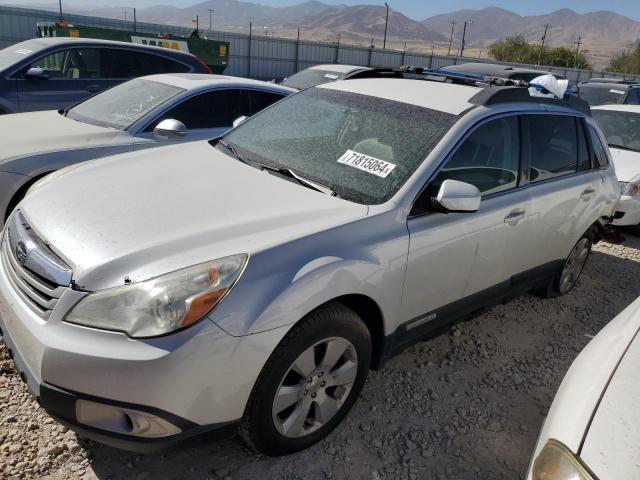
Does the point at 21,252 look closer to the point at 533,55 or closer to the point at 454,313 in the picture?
the point at 454,313

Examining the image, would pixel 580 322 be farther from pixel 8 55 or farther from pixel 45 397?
pixel 8 55

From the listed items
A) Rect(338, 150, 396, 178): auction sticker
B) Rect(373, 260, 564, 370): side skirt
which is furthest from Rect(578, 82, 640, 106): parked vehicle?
Rect(338, 150, 396, 178): auction sticker

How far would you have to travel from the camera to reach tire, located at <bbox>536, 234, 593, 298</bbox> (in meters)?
4.35

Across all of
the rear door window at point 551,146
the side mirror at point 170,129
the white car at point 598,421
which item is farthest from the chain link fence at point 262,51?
the white car at point 598,421

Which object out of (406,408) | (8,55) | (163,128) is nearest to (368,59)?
(8,55)

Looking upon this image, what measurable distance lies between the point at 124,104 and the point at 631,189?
566 cm

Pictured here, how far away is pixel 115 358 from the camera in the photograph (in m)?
1.85

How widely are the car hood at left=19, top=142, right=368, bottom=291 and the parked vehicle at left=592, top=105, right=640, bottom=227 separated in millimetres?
4929

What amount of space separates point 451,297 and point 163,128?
266cm

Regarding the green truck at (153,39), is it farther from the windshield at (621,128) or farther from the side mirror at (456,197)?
the side mirror at (456,197)

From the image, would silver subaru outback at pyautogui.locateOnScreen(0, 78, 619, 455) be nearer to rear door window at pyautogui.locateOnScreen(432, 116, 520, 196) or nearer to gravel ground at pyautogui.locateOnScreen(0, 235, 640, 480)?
rear door window at pyautogui.locateOnScreen(432, 116, 520, 196)

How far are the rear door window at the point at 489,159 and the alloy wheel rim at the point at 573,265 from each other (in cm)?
145

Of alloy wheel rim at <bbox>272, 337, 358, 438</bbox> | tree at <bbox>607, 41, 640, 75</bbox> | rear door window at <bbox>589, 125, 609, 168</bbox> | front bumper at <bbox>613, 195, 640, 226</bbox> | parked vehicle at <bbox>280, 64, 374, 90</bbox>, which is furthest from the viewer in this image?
tree at <bbox>607, 41, 640, 75</bbox>

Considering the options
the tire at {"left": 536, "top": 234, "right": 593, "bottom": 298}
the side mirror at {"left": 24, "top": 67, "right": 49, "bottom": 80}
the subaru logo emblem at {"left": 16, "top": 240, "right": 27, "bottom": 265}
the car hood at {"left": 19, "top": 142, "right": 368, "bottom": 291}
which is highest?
the side mirror at {"left": 24, "top": 67, "right": 49, "bottom": 80}
